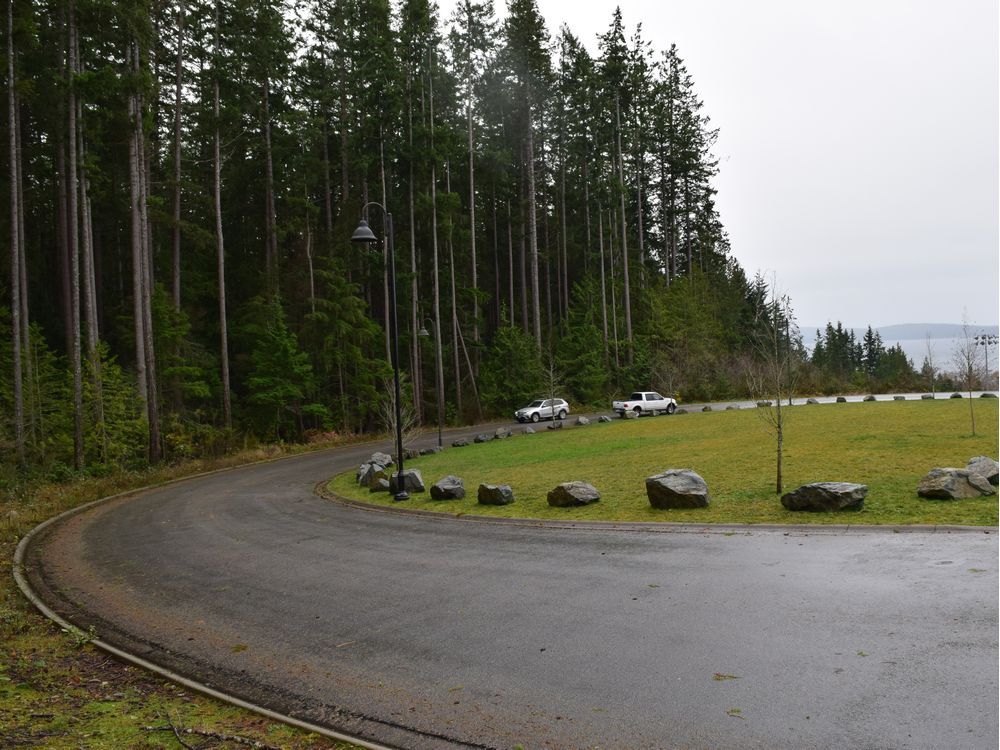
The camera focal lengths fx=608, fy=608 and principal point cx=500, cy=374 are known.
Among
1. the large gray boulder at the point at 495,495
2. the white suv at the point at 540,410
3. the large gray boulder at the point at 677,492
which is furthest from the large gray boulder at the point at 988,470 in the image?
the white suv at the point at 540,410

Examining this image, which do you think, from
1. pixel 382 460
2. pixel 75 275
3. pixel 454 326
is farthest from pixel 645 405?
pixel 75 275

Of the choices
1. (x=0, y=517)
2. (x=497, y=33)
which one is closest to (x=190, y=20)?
(x=497, y=33)

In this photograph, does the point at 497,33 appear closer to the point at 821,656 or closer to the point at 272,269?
the point at 272,269

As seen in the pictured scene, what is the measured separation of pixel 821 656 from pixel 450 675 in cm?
314

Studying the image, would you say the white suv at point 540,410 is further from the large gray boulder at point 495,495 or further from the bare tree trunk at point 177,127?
the large gray boulder at point 495,495

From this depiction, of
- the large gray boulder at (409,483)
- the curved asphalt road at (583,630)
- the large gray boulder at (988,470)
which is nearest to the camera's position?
the curved asphalt road at (583,630)

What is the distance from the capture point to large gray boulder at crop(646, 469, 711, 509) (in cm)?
1171

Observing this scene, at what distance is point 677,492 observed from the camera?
11.7m

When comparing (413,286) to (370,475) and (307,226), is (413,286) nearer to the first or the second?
(307,226)

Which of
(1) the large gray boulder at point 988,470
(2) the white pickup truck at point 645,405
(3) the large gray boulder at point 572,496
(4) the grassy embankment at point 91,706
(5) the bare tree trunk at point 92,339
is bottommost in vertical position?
(4) the grassy embankment at point 91,706

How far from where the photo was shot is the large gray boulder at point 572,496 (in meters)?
12.8

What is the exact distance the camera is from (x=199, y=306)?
119 feet

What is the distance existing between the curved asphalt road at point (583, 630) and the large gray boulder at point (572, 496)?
1.82 metres

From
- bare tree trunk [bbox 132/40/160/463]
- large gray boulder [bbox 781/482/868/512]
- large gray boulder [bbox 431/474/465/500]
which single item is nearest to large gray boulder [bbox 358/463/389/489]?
large gray boulder [bbox 431/474/465/500]
